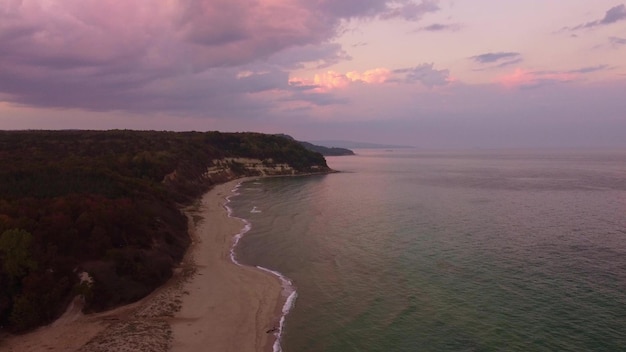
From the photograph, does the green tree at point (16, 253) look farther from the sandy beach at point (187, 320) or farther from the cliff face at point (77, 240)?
the sandy beach at point (187, 320)

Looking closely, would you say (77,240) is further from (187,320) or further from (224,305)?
(224,305)

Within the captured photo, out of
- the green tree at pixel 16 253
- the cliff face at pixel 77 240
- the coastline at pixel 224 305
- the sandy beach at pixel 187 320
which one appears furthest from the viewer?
the green tree at pixel 16 253

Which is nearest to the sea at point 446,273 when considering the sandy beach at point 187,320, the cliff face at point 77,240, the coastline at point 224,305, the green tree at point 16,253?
the coastline at point 224,305

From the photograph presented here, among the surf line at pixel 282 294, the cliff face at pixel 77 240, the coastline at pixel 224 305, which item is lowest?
the surf line at pixel 282 294

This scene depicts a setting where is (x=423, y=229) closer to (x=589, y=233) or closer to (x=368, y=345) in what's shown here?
(x=589, y=233)

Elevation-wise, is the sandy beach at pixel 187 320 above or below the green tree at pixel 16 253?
Result: below

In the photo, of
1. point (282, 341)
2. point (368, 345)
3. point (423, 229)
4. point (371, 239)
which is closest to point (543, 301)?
point (368, 345)

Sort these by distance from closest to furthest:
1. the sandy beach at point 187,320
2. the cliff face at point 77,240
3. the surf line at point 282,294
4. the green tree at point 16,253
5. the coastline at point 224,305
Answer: the sandy beach at point 187,320, the coastline at point 224,305, the surf line at point 282,294, the cliff face at point 77,240, the green tree at point 16,253
